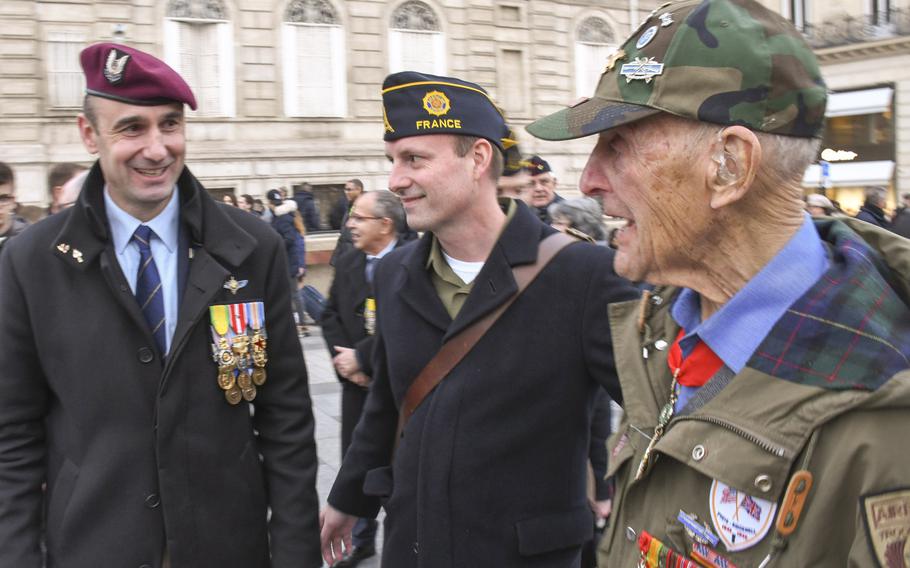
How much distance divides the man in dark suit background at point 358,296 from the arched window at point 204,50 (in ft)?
48.7

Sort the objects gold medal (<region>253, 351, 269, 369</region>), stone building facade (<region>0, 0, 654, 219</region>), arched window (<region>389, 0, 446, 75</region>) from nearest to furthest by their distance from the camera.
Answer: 1. gold medal (<region>253, 351, 269, 369</region>)
2. stone building facade (<region>0, 0, 654, 219</region>)
3. arched window (<region>389, 0, 446, 75</region>)

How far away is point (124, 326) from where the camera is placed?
2391mm

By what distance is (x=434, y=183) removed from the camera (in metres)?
2.78

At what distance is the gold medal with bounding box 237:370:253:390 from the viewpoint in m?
2.55

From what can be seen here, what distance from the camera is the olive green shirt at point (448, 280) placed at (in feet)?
9.06

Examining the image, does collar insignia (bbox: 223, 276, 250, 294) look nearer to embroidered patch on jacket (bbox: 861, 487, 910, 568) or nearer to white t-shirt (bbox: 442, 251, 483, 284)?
white t-shirt (bbox: 442, 251, 483, 284)

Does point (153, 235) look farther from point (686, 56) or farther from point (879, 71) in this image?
point (879, 71)

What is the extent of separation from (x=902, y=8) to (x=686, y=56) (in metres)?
25.0

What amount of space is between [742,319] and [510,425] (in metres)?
1.03

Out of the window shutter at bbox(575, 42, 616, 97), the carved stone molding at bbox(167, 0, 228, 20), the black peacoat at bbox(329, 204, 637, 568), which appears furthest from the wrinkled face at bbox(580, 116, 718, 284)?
the window shutter at bbox(575, 42, 616, 97)

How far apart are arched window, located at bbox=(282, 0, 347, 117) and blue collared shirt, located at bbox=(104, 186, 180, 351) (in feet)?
58.4

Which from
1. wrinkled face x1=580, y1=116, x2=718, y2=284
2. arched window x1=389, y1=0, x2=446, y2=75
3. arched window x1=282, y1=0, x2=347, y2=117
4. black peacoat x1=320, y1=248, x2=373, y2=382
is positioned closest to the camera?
wrinkled face x1=580, y1=116, x2=718, y2=284

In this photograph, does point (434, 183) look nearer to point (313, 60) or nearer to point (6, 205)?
point (6, 205)

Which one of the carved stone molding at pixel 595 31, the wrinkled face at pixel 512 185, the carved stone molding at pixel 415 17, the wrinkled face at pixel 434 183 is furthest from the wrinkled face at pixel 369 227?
the carved stone molding at pixel 595 31
